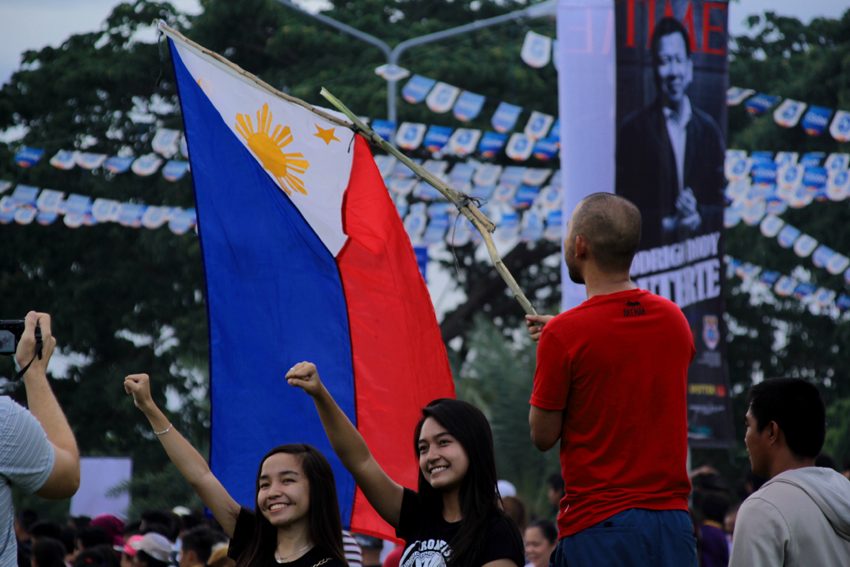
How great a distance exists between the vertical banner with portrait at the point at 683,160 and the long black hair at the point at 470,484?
25.7 feet

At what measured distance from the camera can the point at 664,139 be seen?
520 inches

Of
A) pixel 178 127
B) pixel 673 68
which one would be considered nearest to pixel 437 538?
pixel 673 68

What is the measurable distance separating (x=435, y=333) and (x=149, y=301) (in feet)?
66.9

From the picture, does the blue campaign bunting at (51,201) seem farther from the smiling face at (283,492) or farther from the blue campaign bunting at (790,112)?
the smiling face at (283,492)

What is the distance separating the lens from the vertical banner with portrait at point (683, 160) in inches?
514

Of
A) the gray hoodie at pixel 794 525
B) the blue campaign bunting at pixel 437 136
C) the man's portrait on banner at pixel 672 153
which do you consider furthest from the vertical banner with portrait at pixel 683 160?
the gray hoodie at pixel 794 525

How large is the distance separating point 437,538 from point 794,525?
1.17 metres

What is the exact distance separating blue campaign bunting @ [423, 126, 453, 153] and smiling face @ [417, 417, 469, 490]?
11.8m

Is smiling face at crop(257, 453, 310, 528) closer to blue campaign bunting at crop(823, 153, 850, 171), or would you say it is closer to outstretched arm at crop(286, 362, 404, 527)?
outstretched arm at crop(286, 362, 404, 527)

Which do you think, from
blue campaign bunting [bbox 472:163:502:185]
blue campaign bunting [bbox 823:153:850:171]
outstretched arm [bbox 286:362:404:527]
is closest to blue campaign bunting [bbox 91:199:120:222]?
blue campaign bunting [bbox 472:163:502:185]

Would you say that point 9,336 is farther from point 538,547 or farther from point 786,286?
point 786,286

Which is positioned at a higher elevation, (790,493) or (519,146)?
(519,146)

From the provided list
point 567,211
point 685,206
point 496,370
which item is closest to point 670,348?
point 567,211

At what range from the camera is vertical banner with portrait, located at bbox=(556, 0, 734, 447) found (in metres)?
12.8
